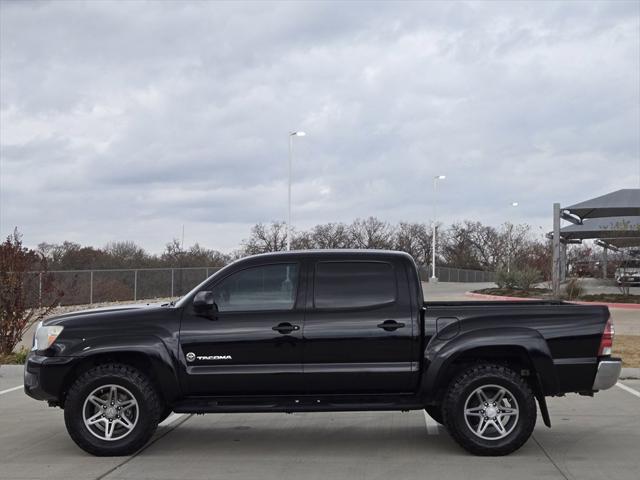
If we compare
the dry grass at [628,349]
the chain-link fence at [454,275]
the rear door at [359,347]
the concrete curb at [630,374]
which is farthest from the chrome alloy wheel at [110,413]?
the chain-link fence at [454,275]

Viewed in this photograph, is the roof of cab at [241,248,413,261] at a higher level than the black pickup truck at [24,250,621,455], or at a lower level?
higher

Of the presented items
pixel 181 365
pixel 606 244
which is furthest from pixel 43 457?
pixel 606 244

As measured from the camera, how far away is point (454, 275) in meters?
69.8

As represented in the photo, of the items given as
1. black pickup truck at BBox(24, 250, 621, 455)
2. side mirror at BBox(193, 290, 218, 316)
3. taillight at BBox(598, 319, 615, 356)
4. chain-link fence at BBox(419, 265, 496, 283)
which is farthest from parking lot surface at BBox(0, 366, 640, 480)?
chain-link fence at BBox(419, 265, 496, 283)

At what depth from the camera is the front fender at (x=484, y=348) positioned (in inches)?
279

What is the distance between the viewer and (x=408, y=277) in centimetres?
741

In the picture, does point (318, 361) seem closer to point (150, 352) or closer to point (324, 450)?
point (324, 450)

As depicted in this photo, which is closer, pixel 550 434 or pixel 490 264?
pixel 550 434

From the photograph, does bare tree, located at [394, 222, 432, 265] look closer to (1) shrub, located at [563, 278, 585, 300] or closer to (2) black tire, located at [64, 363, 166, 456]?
(1) shrub, located at [563, 278, 585, 300]

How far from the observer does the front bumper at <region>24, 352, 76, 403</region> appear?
23.6 ft

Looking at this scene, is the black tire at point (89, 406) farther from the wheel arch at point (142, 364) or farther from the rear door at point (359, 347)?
the rear door at point (359, 347)

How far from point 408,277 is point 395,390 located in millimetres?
1045

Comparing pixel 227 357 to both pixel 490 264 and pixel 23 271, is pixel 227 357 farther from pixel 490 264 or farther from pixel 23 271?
pixel 490 264

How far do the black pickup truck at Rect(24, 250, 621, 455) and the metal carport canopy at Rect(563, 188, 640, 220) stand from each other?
28403 millimetres
